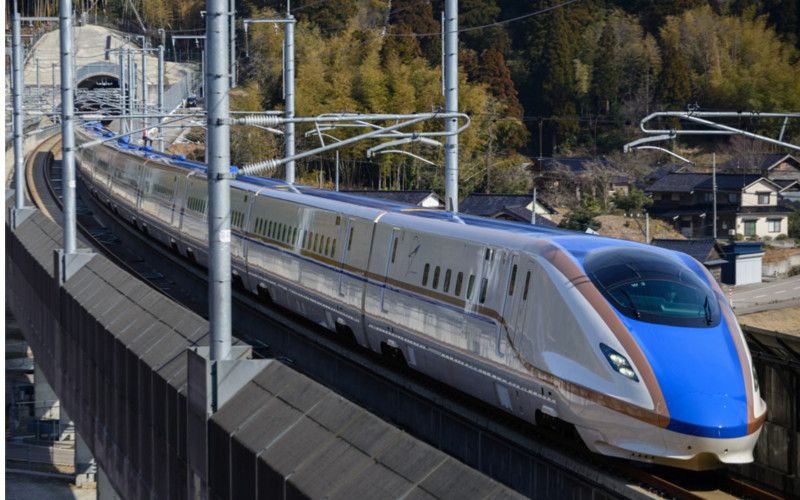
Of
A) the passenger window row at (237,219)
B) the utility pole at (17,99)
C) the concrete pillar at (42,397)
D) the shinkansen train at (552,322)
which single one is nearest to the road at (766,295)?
the passenger window row at (237,219)

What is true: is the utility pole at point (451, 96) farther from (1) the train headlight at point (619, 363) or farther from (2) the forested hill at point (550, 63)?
(2) the forested hill at point (550, 63)

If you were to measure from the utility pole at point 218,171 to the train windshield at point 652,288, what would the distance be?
3563 millimetres

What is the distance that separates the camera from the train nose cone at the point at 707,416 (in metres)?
11.8

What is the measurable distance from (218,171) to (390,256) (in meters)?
6.67

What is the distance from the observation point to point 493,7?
3819 inches

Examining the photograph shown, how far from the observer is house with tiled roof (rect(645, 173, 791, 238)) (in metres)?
57.6

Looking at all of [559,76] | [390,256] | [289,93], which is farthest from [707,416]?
[559,76]

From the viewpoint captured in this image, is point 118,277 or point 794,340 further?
point 118,277

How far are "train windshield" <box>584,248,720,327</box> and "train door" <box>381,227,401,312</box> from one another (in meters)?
4.94

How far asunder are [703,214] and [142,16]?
79.8 metres

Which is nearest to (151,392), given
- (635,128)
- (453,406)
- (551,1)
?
(453,406)

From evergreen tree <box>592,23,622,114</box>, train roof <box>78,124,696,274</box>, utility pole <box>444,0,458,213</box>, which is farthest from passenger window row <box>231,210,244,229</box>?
evergreen tree <box>592,23,622,114</box>

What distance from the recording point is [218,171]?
39.7 feet

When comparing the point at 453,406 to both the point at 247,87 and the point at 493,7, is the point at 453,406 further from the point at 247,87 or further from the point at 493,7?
the point at 493,7
